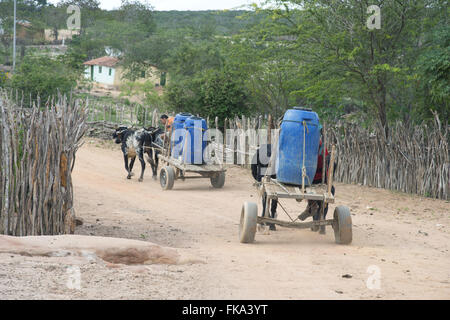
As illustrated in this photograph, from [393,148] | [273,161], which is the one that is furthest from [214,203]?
[393,148]

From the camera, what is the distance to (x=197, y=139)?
46.7 feet

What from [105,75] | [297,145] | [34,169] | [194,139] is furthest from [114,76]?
[34,169]

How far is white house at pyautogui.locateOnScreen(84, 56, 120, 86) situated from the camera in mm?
55500

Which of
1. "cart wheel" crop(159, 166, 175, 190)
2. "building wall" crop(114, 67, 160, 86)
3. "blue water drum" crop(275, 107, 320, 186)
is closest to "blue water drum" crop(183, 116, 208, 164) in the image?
"cart wheel" crop(159, 166, 175, 190)

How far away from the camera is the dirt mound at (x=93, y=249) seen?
629 centimetres

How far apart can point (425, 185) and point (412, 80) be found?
9.93 feet

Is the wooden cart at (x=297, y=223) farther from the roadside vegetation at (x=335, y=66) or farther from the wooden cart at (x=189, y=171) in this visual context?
the roadside vegetation at (x=335, y=66)

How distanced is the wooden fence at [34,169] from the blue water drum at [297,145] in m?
3.18

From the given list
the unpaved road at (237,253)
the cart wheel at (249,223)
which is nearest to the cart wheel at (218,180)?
the unpaved road at (237,253)

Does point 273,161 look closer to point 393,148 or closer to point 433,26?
point 393,148

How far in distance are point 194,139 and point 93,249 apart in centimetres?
787

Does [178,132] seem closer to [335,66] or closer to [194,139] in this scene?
[194,139]

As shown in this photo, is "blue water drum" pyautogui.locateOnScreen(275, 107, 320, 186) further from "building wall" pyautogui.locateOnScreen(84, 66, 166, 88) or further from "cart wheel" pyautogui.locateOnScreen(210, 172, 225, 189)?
"building wall" pyautogui.locateOnScreen(84, 66, 166, 88)

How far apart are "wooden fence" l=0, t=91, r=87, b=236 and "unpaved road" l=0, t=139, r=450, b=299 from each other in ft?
4.39
